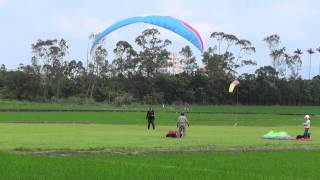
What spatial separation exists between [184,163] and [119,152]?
4.54 metres

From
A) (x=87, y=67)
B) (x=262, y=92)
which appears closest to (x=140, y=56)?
(x=87, y=67)

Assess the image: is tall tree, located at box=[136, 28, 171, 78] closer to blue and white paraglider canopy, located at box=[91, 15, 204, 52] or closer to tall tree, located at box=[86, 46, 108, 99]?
tall tree, located at box=[86, 46, 108, 99]

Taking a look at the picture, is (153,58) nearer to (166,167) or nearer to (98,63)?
(98,63)

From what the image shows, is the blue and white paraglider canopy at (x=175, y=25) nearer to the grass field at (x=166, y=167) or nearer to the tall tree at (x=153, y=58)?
the grass field at (x=166, y=167)

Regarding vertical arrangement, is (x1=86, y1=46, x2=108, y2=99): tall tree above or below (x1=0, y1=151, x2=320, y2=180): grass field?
above

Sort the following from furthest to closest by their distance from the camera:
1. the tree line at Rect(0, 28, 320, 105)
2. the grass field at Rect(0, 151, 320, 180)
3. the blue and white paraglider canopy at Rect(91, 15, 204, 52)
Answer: the tree line at Rect(0, 28, 320, 105)
the blue and white paraglider canopy at Rect(91, 15, 204, 52)
the grass field at Rect(0, 151, 320, 180)

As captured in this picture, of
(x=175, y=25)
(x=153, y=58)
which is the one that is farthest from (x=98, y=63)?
(x=175, y=25)

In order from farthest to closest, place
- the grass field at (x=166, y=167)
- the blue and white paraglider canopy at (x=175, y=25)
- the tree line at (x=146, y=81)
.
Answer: the tree line at (x=146, y=81), the blue and white paraglider canopy at (x=175, y=25), the grass field at (x=166, y=167)

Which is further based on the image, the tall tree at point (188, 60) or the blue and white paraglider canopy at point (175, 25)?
the tall tree at point (188, 60)

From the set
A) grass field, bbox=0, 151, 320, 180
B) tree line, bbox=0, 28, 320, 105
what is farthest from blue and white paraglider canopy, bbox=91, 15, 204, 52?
tree line, bbox=0, 28, 320, 105

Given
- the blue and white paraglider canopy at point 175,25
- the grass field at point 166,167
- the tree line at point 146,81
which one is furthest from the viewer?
the tree line at point 146,81

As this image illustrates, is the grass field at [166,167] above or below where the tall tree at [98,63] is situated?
below

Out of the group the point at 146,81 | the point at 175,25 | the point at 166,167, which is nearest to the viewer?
the point at 166,167

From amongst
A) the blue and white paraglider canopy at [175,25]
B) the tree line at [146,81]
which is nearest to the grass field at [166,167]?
A: the blue and white paraglider canopy at [175,25]
